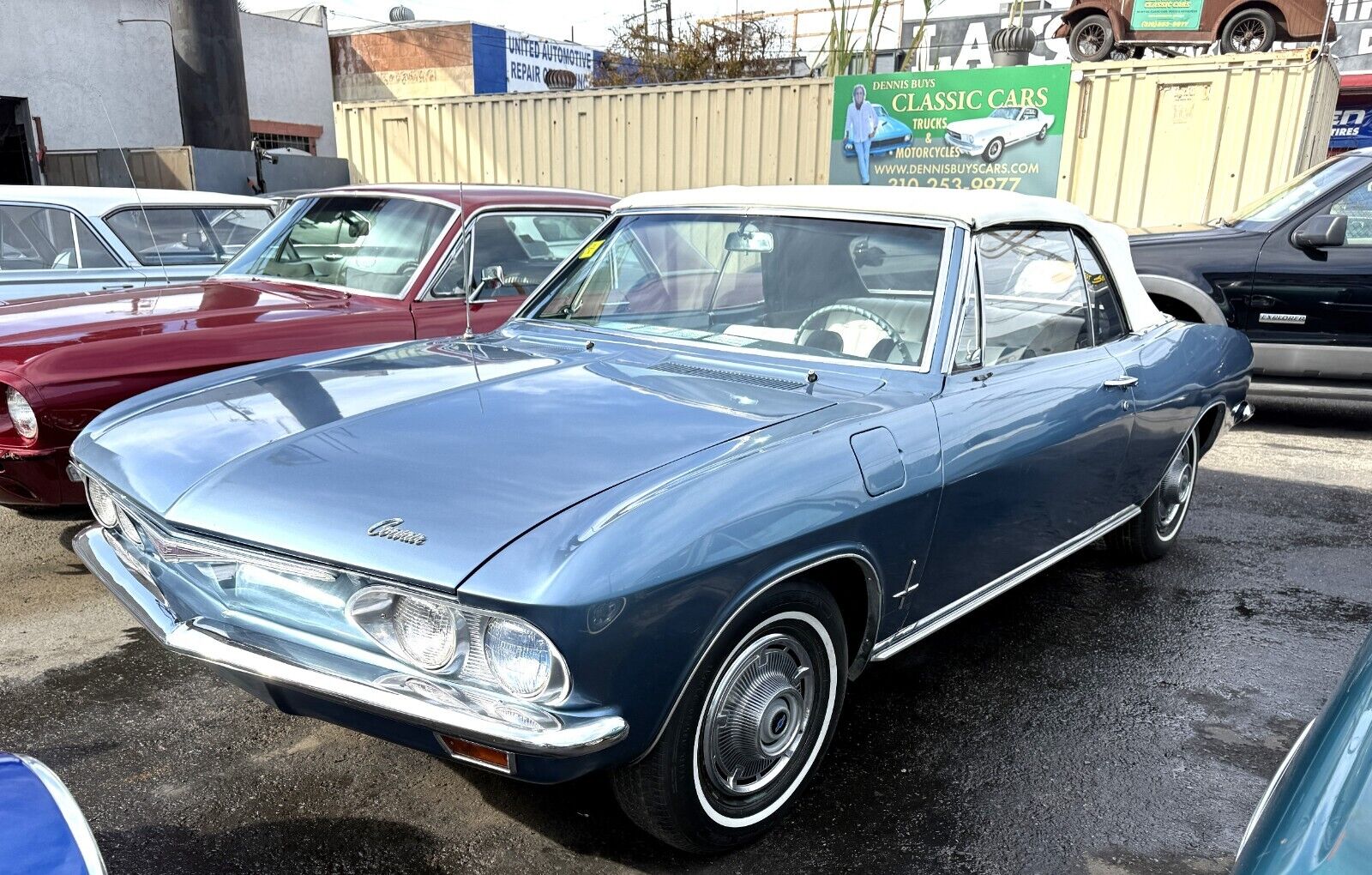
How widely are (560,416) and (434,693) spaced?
846 mm

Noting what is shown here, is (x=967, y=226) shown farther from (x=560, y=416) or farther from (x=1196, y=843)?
(x=1196, y=843)

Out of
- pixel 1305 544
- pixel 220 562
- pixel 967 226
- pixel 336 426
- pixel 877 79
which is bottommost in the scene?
pixel 1305 544

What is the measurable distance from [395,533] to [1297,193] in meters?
7.18

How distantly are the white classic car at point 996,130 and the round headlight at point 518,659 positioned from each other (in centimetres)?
1015

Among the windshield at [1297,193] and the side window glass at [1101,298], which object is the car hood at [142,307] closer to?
the side window glass at [1101,298]

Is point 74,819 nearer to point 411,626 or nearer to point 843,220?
point 411,626

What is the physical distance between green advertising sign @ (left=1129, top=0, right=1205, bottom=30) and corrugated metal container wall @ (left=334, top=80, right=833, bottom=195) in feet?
21.7

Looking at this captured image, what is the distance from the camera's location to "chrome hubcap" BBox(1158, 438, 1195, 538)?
4402 millimetres

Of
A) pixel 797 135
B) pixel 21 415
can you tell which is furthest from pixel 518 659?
pixel 797 135

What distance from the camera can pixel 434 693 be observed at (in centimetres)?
194

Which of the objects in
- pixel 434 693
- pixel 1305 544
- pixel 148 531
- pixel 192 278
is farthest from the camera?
pixel 192 278

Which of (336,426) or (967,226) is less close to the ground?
(967,226)

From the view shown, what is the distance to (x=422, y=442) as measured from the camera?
7.84 ft

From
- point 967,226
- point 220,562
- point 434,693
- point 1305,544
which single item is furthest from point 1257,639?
point 220,562
